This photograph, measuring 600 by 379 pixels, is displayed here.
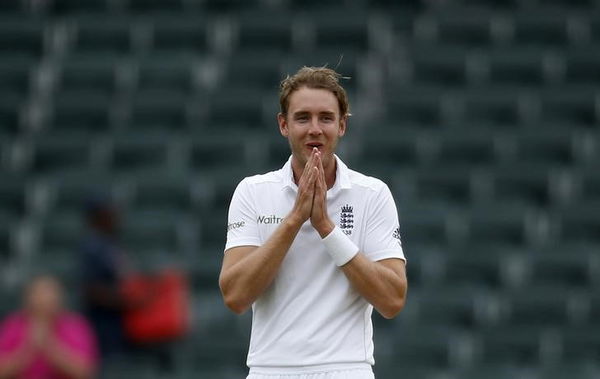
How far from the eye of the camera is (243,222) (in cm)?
465

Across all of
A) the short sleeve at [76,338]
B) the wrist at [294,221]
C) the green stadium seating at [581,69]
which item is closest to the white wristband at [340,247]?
the wrist at [294,221]

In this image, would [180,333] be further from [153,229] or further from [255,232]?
[255,232]

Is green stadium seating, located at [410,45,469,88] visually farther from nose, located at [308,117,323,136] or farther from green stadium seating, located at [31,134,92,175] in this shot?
nose, located at [308,117,323,136]

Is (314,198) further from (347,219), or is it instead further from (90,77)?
(90,77)

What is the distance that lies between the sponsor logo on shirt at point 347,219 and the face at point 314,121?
0.21 m

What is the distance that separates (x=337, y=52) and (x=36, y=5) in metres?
3.26

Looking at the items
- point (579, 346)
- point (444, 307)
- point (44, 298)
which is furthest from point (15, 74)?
point (579, 346)

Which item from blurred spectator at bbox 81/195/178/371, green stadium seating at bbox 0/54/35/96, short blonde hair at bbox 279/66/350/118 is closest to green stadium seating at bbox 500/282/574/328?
blurred spectator at bbox 81/195/178/371

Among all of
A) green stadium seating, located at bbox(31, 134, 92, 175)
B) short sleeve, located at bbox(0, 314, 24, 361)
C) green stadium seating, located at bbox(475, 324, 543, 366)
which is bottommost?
green stadium seating, located at bbox(475, 324, 543, 366)

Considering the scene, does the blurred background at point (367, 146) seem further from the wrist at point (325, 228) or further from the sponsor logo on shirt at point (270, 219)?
the wrist at point (325, 228)

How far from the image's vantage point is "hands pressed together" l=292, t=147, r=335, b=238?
4.39m

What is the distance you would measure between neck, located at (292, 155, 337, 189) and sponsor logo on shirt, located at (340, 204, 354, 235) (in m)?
0.10

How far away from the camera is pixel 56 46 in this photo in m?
13.1

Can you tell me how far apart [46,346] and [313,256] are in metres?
4.65
